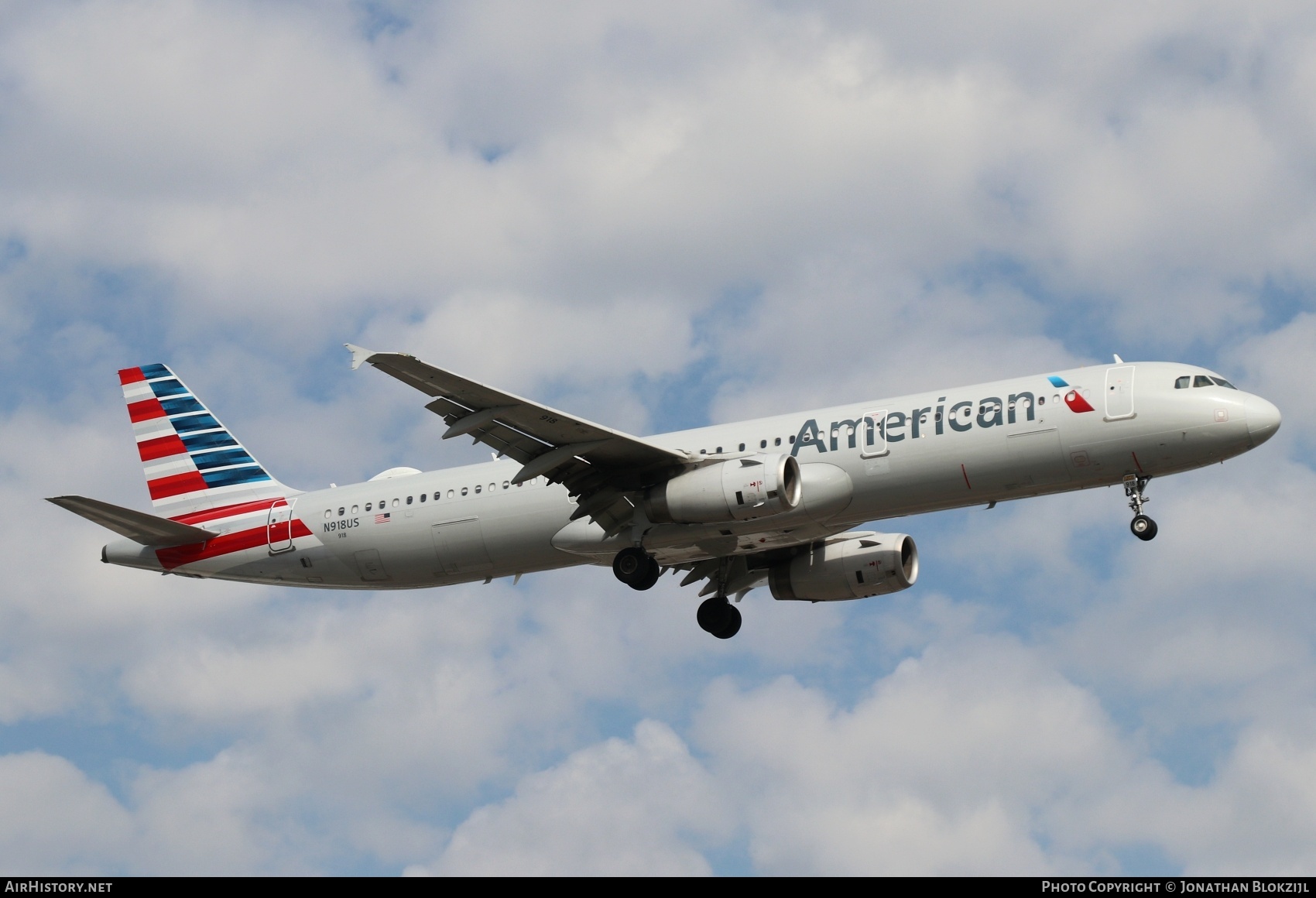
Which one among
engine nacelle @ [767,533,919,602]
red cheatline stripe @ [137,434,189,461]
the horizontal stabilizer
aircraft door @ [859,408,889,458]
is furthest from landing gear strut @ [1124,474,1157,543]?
red cheatline stripe @ [137,434,189,461]

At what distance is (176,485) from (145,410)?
3.34 metres

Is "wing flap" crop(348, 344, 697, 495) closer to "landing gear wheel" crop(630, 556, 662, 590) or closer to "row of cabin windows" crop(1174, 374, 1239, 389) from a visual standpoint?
"landing gear wheel" crop(630, 556, 662, 590)

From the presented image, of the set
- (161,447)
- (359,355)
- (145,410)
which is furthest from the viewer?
(145,410)

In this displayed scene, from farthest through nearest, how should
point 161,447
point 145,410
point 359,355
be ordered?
point 145,410 → point 161,447 → point 359,355

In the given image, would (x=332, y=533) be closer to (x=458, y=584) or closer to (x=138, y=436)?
(x=458, y=584)

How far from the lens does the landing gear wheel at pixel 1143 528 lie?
3594 cm

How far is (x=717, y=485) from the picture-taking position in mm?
36344

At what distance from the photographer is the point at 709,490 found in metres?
36.4

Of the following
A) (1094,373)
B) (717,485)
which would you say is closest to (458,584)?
(717,485)

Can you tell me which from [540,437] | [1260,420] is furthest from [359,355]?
[1260,420]

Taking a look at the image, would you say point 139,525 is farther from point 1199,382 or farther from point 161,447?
point 1199,382
